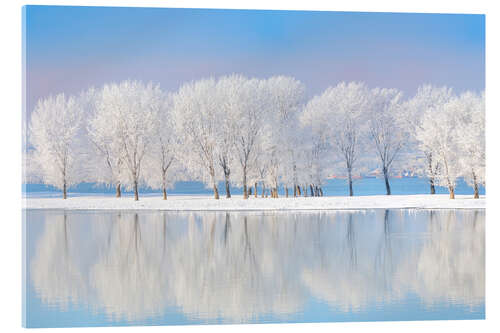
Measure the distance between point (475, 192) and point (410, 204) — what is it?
7.24ft

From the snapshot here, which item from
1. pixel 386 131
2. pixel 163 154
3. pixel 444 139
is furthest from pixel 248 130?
pixel 444 139

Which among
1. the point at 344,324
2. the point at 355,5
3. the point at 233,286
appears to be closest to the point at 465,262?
the point at 344,324

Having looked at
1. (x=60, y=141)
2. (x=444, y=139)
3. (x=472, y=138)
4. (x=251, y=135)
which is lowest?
(x=472, y=138)

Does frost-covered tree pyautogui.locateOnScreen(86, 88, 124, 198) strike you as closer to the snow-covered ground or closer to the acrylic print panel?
the acrylic print panel

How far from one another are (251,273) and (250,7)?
15.8 feet

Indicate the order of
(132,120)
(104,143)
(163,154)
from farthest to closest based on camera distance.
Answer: (163,154) → (104,143) → (132,120)

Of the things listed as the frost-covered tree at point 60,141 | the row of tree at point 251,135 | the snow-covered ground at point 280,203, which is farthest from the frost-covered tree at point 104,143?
the snow-covered ground at point 280,203

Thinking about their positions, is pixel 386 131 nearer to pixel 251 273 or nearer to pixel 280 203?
pixel 280 203

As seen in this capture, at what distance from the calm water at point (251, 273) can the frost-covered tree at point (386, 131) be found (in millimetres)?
7387

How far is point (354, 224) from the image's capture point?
14.5 metres

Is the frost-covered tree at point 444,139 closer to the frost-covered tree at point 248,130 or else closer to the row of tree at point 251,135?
the row of tree at point 251,135

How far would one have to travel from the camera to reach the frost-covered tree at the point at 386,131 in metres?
20.8

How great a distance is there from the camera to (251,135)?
71.0ft

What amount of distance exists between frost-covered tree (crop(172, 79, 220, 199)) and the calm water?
6.47 metres
